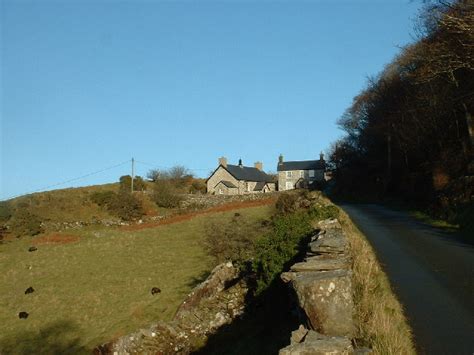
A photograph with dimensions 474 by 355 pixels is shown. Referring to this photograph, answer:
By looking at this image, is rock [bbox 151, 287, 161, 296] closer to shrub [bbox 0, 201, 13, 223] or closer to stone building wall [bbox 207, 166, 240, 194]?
shrub [bbox 0, 201, 13, 223]

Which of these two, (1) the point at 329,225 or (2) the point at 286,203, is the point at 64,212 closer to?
(2) the point at 286,203

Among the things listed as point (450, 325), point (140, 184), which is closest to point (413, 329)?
point (450, 325)

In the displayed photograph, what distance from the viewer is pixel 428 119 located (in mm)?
34938

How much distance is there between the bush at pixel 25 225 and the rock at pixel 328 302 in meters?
46.6

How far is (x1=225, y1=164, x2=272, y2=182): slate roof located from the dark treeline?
32773 mm

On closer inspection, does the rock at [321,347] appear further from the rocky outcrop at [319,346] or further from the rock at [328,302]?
the rock at [328,302]

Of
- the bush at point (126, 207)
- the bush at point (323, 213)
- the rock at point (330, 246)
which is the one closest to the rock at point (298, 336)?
the rock at point (330, 246)

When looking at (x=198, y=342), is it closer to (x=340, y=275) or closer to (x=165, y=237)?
(x=340, y=275)

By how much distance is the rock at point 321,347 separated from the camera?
527 centimetres

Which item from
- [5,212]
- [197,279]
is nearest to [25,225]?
[5,212]

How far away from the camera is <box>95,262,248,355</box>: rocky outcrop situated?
1249 cm

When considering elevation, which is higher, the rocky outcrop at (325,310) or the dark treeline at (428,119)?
the dark treeline at (428,119)

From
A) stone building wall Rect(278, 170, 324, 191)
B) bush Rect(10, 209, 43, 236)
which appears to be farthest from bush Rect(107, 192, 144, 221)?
stone building wall Rect(278, 170, 324, 191)

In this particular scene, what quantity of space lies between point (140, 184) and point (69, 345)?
6477cm
